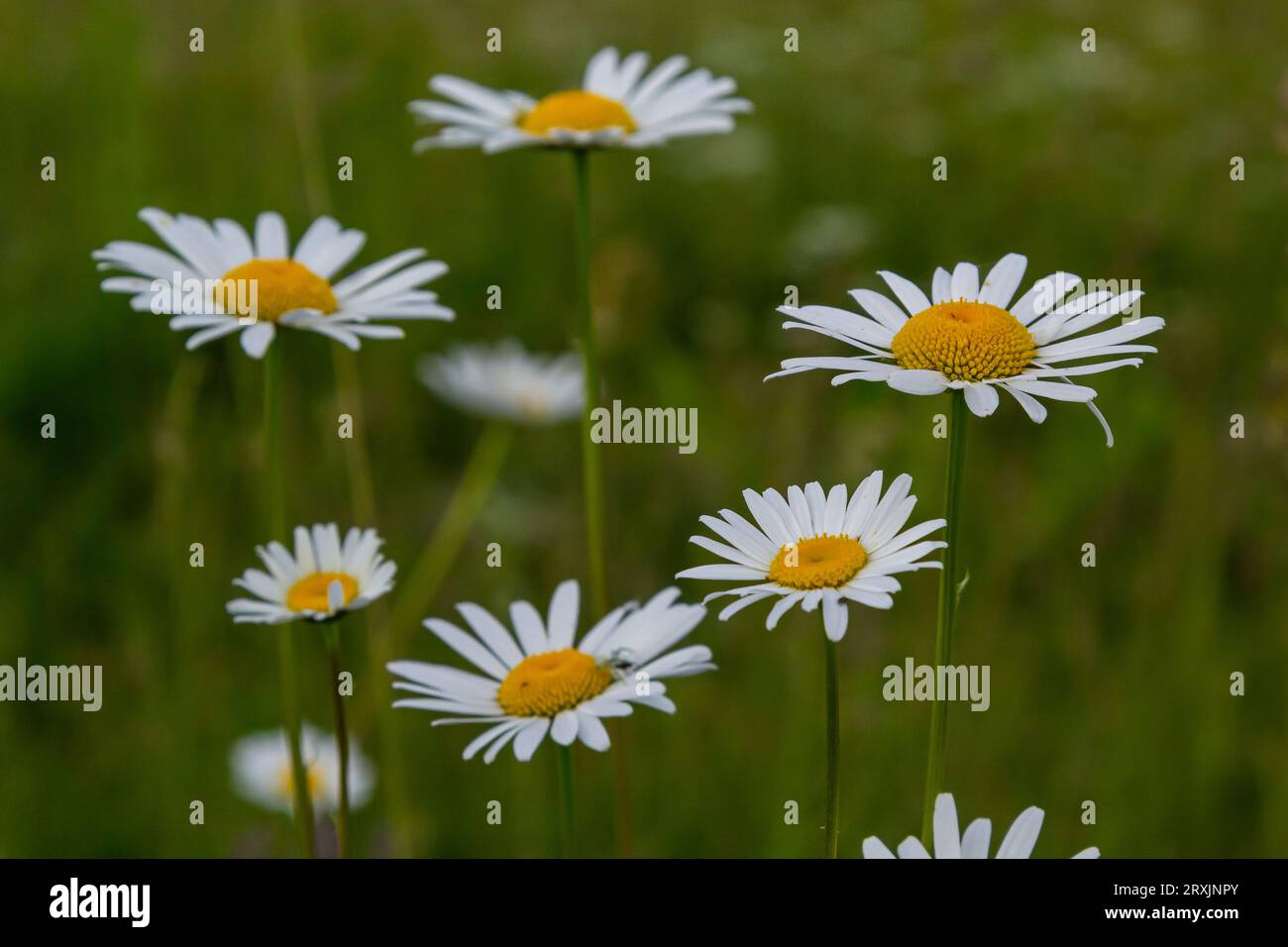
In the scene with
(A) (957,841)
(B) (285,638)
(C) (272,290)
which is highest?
(C) (272,290)

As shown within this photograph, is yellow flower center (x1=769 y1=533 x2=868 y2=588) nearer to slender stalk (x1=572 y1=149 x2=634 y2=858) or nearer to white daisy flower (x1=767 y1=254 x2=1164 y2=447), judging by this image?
white daisy flower (x1=767 y1=254 x2=1164 y2=447)

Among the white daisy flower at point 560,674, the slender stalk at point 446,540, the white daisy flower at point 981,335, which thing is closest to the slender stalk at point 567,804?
the white daisy flower at point 560,674

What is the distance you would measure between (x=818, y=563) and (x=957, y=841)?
0.20m

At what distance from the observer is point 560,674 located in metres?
0.94

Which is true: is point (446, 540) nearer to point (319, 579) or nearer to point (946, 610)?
point (319, 579)

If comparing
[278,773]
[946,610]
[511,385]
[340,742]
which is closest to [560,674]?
[340,742]

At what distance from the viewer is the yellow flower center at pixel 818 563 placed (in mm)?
842

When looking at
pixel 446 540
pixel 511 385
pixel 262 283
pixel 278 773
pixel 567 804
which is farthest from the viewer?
pixel 511 385

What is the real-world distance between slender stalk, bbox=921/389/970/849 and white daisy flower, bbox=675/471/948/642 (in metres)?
0.01

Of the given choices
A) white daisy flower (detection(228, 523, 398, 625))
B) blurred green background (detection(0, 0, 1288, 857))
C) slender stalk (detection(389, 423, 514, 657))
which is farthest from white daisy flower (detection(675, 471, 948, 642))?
slender stalk (detection(389, 423, 514, 657))

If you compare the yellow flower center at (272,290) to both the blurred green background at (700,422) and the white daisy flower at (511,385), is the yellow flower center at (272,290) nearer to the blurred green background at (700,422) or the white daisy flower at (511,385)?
the blurred green background at (700,422)

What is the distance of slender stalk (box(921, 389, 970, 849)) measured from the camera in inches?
29.5
